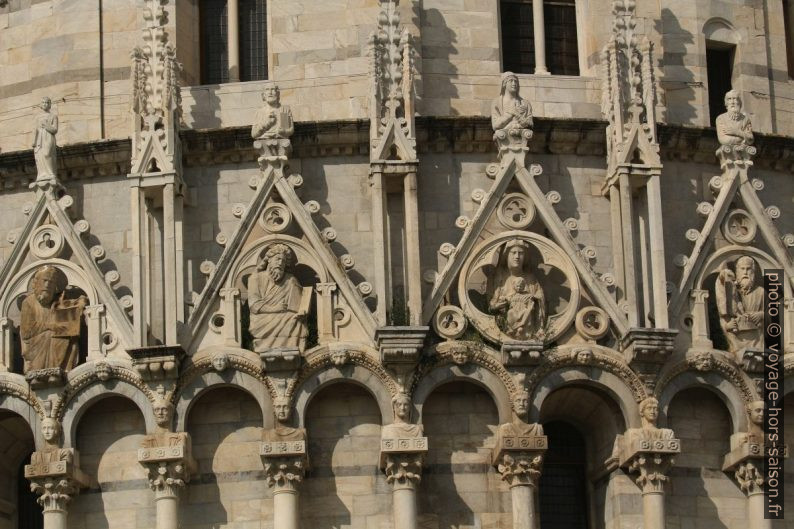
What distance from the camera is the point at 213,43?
3156 centimetres

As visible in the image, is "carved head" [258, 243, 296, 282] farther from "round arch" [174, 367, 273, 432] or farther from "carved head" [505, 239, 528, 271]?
"carved head" [505, 239, 528, 271]

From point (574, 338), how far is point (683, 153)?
9.87 ft

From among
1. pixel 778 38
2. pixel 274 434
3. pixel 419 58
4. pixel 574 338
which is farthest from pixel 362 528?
pixel 778 38

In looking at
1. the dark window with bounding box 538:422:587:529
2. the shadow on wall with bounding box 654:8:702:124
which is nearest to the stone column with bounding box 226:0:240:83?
the shadow on wall with bounding box 654:8:702:124

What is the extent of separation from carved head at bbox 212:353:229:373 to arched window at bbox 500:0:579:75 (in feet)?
17.9

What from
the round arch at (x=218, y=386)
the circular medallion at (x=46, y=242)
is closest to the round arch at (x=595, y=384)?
the round arch at (x=218, y=386)

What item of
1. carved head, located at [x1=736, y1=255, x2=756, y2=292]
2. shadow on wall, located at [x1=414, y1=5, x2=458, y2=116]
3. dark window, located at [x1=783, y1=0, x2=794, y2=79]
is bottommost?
carved head, located at [x1=736, y1=255, x2=756, y2=292]

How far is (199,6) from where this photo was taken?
31.7 m

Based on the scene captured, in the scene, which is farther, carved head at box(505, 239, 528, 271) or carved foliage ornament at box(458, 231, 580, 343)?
carved head at box(505, 239, 528, 271)

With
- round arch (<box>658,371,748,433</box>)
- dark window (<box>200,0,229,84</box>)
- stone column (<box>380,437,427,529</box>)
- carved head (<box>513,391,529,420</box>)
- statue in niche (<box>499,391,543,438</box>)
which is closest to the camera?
stone column (<box>380,437,427,529</box>)

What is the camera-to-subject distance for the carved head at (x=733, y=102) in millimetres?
30484

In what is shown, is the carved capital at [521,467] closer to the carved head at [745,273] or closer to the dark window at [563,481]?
the dark window at [563,481]

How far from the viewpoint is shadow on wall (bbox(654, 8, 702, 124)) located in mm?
31250

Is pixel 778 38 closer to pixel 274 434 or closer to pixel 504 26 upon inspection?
pixel 504 26
